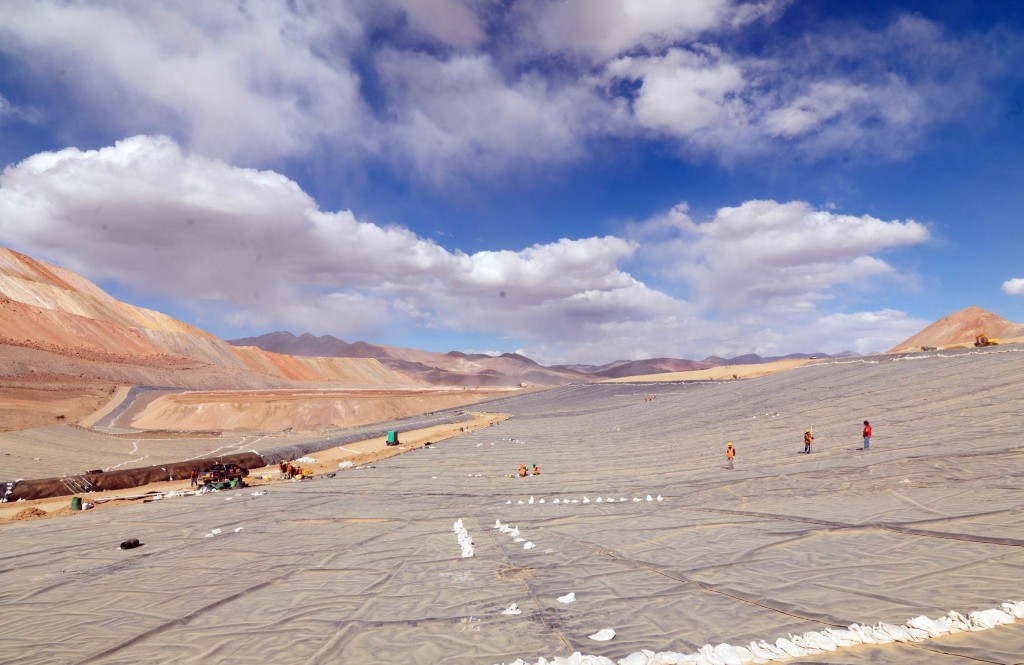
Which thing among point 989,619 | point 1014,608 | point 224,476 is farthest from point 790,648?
point 224,476

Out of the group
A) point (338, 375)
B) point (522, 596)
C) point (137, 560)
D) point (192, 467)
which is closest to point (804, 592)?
point (522, 596)

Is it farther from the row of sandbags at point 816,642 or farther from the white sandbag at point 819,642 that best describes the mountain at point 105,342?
the white sandbag at point 819,642

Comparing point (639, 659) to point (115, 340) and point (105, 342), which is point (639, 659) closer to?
point (105, 342)

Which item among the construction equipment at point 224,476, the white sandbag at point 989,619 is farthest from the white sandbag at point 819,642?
the construction equipment at point 224,476

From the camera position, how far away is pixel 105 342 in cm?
10781

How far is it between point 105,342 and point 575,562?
124 meters

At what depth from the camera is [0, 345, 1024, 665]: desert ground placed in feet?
24.6

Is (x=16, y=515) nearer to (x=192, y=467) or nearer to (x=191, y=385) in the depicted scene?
(x=192, y=467)

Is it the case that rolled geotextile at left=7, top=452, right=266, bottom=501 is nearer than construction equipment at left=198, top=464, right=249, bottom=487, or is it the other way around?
rolled geotextile at left=7, top=452, right=266, bottom=501

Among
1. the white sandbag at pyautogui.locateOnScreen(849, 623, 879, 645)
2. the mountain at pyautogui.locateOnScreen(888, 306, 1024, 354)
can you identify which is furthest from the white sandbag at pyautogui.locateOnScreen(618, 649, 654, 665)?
the mountain at pyautogui.locateOnScreen(888, 306, 1024, 354)

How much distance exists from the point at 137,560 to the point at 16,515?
436 inches

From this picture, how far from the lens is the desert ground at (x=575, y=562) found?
24.6 ft

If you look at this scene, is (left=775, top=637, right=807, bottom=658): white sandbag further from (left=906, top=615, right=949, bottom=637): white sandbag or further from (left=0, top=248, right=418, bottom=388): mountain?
(left=0, top=248, right=418, bottom=388): mountain

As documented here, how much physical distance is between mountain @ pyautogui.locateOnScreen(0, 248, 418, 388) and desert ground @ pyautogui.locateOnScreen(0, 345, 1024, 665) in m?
81.8
